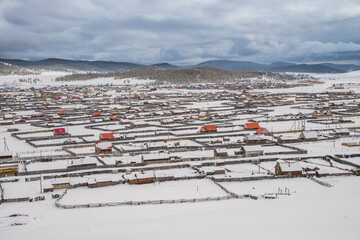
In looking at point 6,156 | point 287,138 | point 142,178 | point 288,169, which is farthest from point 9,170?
point 287,138

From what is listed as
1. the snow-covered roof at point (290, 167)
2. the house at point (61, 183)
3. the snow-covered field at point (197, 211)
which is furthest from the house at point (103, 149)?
the snow-covered roof at point (290, 167)

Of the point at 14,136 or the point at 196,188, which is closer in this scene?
the point at 196,188

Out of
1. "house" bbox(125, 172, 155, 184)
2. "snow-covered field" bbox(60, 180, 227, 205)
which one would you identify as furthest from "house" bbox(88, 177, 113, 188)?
"house" bbox(125, 172, 155, 184)

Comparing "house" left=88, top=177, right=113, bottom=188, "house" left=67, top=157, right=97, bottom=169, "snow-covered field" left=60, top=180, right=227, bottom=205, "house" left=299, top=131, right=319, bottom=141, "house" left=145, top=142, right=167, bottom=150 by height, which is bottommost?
"snow-covered field" left=60, top=180, right=227, bottom=205

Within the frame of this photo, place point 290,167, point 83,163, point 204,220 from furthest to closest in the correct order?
point 83,163, point 290,167, point 204,220

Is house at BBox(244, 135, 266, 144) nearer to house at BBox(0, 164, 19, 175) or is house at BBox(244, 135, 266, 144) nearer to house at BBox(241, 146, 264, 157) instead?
house at BBox(241, 146, 264, 157)

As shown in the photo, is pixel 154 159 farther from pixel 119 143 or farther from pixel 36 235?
pixel 36 235

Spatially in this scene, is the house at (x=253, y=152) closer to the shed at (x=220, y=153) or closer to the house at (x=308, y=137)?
the shed at (x=220, y=153)

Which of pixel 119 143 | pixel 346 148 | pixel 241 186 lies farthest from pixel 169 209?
pixel 346 148

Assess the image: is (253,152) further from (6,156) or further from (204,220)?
(6,156)

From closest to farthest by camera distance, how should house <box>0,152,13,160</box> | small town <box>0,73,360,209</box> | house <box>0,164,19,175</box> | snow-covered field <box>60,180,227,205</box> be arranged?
snow-covered field <box>60,180,227,205</box> → small town <box>0,73,360,209</box> → house <box>0,164,19,175</box> → house <box>0,152,13,160</box>

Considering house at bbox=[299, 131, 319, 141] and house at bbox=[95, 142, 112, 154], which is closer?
house at bbox=[95, 142, 112, 154]
